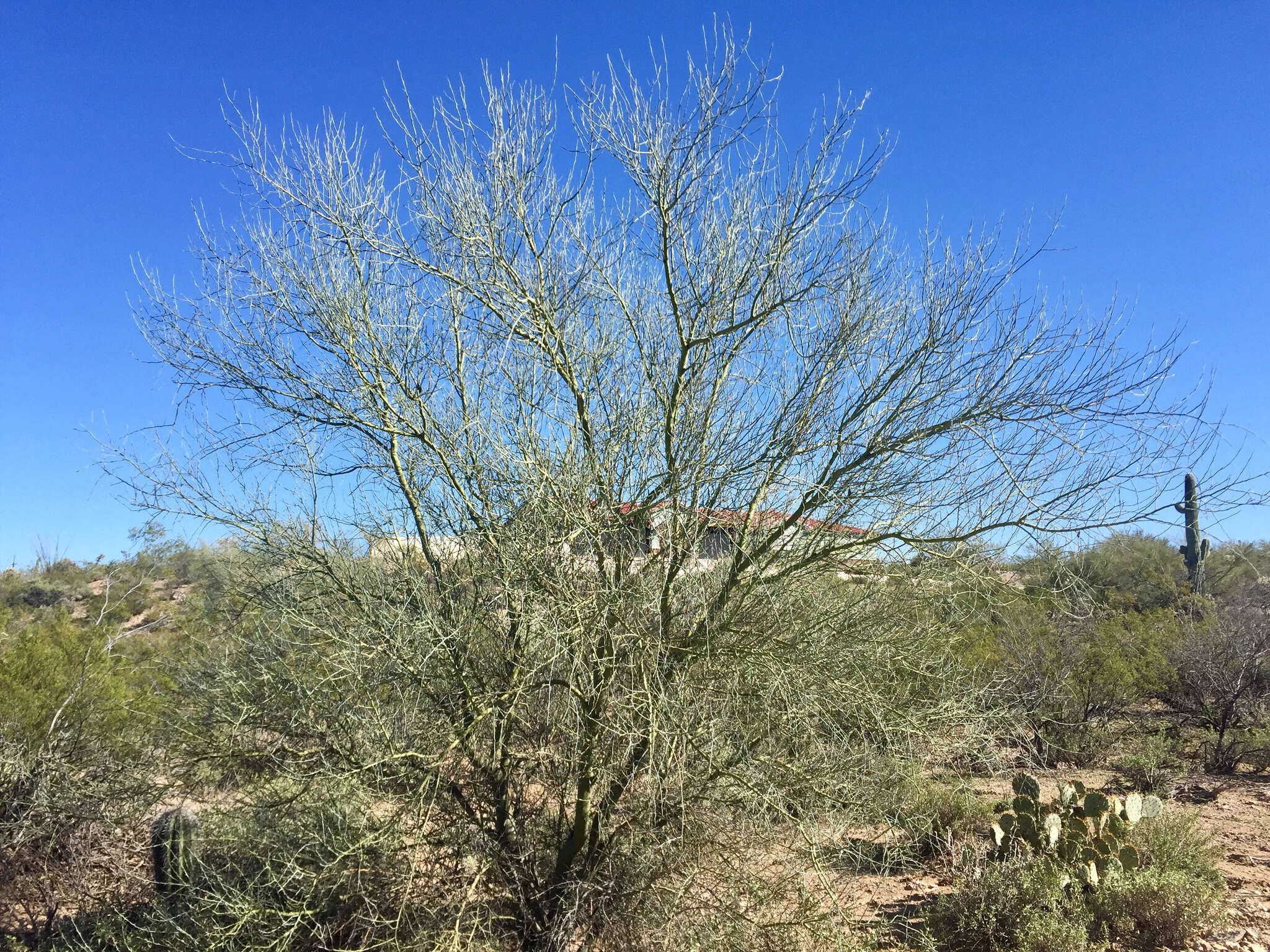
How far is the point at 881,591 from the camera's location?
17.3 ft

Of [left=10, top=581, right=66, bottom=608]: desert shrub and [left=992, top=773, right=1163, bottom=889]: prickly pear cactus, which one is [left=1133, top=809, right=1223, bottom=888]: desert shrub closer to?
[left=992, top=773, right=1163, bottom=889]: prickly pear cactus

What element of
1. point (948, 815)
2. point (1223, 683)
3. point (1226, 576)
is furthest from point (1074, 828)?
point (1226, 576)

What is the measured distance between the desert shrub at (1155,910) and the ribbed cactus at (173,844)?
6.19 m

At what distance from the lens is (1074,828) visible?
712cm

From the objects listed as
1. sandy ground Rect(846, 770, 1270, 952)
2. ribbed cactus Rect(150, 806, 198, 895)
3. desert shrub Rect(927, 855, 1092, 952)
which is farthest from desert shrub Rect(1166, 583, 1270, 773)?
ribbed cactus Rect(150, 806, 198, 895)

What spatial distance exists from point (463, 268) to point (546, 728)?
9.18 feet

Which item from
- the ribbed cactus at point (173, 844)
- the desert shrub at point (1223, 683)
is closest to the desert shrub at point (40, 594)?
the ribbed cactus at point (173, 844)

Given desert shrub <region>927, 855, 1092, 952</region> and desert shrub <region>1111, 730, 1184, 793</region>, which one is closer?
desert shrub <region>927, 855, 1092, 952</region>

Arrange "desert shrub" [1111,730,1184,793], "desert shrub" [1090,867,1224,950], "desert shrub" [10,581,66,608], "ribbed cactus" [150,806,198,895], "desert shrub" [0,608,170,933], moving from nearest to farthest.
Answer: "ribbed cactus" [150,806,198,895]
"desert shrub" [1090,867,1224,950]
"desert shrub" [0,608,170,933]
"desert shrub" [1111,730,1184,793]
"desert shrub" [10,581,66,608]

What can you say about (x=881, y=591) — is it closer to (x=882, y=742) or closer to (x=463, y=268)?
(x=882, y=742)

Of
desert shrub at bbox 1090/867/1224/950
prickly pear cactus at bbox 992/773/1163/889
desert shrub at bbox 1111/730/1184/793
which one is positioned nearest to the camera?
desert shrub at bbox 1090/867/1224/950

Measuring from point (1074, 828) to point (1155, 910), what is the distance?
1.09 metres

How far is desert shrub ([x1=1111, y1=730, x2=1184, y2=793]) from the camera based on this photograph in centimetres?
1030

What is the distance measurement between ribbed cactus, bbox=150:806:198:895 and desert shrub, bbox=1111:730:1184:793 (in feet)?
32.5
